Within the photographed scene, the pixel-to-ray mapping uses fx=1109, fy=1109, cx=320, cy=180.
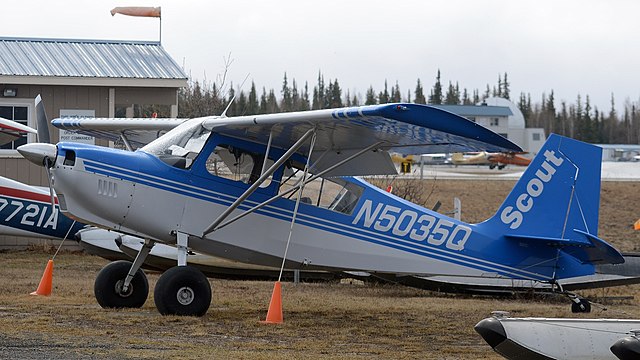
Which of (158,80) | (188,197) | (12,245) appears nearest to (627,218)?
(158,80)

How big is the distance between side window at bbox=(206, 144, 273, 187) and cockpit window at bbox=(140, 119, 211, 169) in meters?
0.22

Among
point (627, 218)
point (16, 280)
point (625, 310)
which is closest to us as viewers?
point (625, 310)

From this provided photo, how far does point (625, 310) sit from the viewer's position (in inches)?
563

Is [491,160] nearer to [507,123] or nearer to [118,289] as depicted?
[507,123]

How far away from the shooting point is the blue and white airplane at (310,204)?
36.4 feet

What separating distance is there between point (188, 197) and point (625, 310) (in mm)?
6170

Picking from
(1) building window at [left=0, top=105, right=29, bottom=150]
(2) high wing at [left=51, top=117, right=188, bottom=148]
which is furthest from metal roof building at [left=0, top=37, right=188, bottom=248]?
(2) high wing at [left=51, top=117, right=188, bottom=148]

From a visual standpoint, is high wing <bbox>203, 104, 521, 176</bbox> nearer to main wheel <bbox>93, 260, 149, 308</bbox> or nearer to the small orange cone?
main wheel <bbox>93, 260, 149, 308</bbox>

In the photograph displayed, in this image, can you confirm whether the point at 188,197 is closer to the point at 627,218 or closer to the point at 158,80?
the point at 158,80

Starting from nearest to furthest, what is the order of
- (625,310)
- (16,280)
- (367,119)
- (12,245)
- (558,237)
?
(367,119)
(558,237)
(625,310)
(16,280)
(12,245)

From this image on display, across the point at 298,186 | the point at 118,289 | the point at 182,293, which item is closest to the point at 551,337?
the point at 298,186

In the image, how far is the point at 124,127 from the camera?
13789mm

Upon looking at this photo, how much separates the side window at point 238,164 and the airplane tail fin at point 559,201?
299 centimetres

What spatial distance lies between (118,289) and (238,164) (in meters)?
1.91
